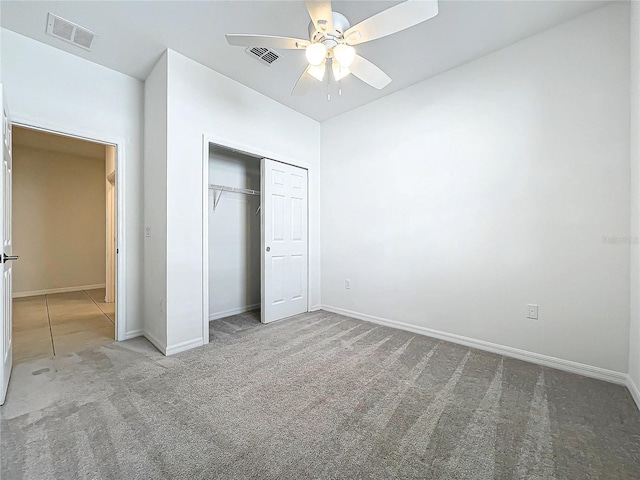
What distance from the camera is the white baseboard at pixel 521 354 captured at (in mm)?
2115

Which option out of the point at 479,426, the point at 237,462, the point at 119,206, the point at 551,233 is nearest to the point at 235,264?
the point at 119,206

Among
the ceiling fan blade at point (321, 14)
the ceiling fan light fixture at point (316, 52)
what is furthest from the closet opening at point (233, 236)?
the ceiling fan blade at point (321, 14)

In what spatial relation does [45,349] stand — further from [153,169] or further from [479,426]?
[479,426]

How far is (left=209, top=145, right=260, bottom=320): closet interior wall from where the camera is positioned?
12.6 feet

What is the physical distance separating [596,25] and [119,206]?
4615 millimetres

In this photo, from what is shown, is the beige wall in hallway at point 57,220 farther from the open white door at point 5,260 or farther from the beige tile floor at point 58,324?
the open white door at point 5,260

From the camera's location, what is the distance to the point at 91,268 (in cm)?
589

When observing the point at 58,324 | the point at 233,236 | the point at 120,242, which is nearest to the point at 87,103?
the point at 120,242

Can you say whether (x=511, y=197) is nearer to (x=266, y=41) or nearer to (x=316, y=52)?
(x=316, y=52)

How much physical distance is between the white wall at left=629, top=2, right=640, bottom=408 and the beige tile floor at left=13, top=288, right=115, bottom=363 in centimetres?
454

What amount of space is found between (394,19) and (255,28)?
130cm

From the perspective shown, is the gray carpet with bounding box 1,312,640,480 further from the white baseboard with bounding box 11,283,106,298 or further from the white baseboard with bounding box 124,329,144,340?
the white baseboard with bounding box 11,283,106,298

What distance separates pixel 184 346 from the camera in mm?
2695

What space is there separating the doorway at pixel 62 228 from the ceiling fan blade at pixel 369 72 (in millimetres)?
3773
